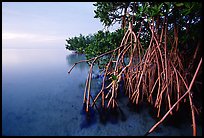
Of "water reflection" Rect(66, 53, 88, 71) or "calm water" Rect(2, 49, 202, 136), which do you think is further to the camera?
"water reflection" Rect(66, 53, 88, 71)

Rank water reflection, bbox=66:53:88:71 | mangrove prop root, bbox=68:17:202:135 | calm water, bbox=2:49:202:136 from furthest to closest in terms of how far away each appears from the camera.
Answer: water reflection, bbox=66:53:88:71, mangrove prop root, bbox=68:17:202:135, calm water, bbox=2:49:202:136

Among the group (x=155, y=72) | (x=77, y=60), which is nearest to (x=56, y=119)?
(x=155, y=72)

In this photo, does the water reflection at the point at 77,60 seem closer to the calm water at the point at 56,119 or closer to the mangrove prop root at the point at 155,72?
the calm water at the point at 56,119

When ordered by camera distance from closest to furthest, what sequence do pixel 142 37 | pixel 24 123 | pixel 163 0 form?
1. pixel 163 0
2. pixel 24 123
3. pixel 142 37

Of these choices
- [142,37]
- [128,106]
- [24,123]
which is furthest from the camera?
[142,37]

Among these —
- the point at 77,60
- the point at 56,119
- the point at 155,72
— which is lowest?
the point at 56,119

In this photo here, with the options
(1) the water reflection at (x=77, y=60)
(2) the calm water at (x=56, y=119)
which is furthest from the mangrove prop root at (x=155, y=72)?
(1) the water reflection at (x=77, y=60)

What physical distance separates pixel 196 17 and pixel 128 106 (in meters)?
2.59

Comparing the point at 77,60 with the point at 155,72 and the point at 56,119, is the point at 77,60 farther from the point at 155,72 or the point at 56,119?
the point at 56,119

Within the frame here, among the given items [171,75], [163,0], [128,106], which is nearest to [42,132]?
[128,106]

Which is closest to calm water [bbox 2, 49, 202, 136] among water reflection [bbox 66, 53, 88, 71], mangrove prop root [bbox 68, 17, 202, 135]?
mangrove prop root [bbox 68, 17, 202, 135]

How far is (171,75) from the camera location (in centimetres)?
352

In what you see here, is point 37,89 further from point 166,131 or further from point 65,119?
point 166,131

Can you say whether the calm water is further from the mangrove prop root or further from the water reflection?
the water reflection
